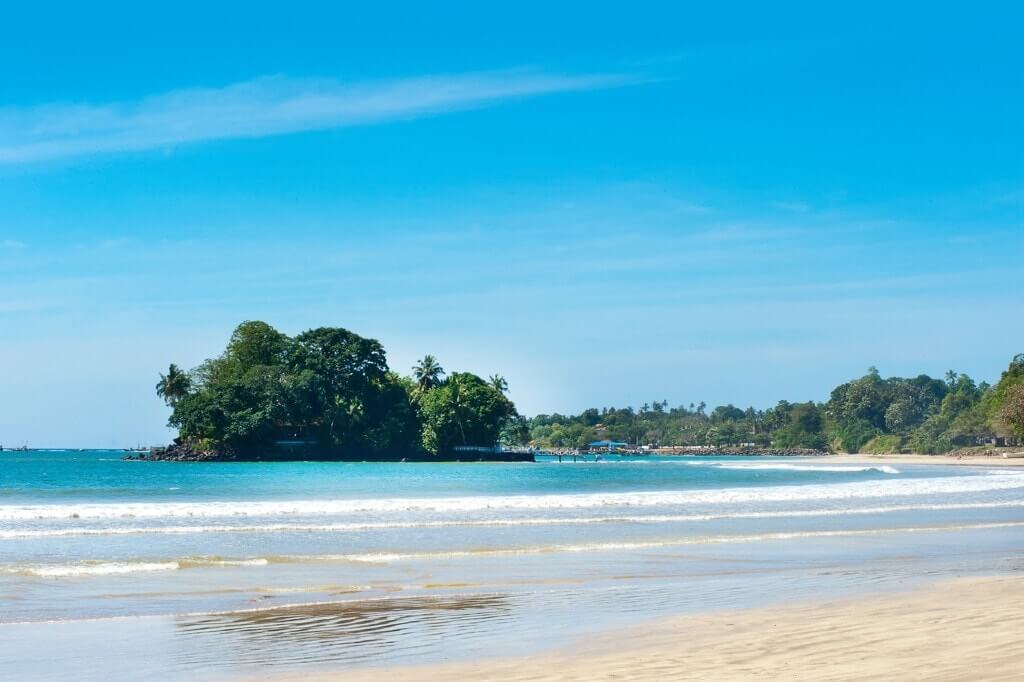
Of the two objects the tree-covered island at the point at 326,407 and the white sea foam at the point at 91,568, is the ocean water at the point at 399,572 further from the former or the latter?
the tree-covered island at the point at 326,407

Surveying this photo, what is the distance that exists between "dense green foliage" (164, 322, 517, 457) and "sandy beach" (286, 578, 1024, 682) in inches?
4574

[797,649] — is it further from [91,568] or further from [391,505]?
[391,505]

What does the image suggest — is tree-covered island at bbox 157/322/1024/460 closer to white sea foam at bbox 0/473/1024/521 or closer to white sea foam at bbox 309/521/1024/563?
white sea foam at bbox 0/473/1024/521

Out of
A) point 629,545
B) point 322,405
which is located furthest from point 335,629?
point 322,405

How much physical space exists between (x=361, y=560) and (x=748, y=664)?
11.5m

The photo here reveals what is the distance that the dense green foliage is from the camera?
12669 cm

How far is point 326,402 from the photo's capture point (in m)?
129

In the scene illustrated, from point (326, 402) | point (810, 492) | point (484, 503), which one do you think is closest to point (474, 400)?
point (326, 402)

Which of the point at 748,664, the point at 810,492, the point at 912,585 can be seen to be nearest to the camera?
the point at 748,664

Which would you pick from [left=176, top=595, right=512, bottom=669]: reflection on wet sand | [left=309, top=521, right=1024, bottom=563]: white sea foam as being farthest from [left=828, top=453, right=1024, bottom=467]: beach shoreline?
[left=176, top=595, right=512, bottom=669]: reflection on wet sand

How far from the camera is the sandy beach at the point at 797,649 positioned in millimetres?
9383

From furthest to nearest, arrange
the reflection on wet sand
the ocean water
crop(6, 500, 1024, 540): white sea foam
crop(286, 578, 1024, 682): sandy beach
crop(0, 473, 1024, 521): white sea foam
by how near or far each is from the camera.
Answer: crop(0, 473, 1024, 521): white sea foam
crop(6, 500, 1024, 540): white sea foam
the ocean water
the reflection on wet sand
crop(286, 578, 1024, 682): sandy beach

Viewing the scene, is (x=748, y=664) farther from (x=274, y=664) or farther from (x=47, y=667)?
(x=47, y=667)

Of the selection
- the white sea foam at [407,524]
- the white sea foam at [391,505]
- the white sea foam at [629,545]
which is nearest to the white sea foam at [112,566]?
the white sea foam at [629,545]
